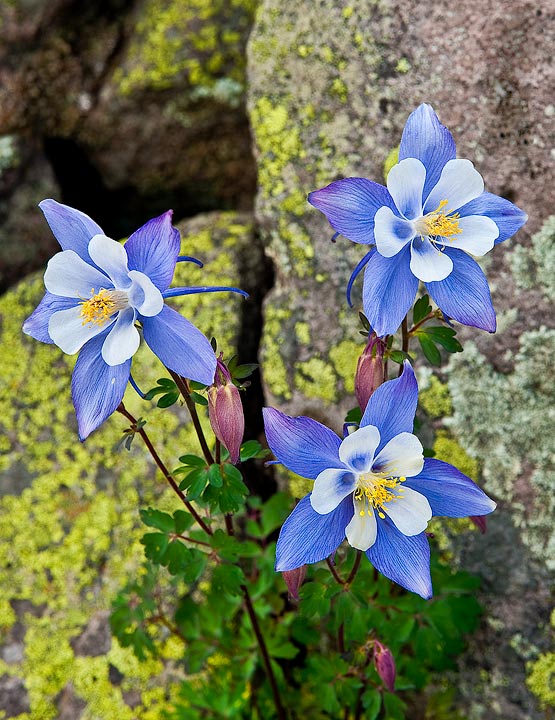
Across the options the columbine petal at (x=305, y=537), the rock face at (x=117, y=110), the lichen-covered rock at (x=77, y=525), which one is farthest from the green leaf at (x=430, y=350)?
the rock face at (x=117, y=110)

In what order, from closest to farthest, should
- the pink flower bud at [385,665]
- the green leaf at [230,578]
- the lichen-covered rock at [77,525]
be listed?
1. the pink flower bud at [385,665]
2. the green leaf at [230,578]
3. the lichen-covered rock at [77,525]

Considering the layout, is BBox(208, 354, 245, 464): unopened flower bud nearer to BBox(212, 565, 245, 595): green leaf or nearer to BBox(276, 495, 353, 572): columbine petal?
BBox(276, 495, 353, 572): columbine petal

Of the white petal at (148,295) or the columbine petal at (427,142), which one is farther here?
the columbine petal at (427,142)

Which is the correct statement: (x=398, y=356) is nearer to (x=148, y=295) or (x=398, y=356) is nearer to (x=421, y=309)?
(x=421, y=309)

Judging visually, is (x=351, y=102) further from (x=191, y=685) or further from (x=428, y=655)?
(x=191, y=685)

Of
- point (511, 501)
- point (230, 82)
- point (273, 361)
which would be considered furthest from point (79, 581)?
point (230, 82)

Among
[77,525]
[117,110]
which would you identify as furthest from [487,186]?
[77,525]

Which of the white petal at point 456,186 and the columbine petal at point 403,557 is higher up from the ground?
the white petal at point 456,186

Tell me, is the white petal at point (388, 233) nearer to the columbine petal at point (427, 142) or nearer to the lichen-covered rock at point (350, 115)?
the columbine petal at point (427, 142)
